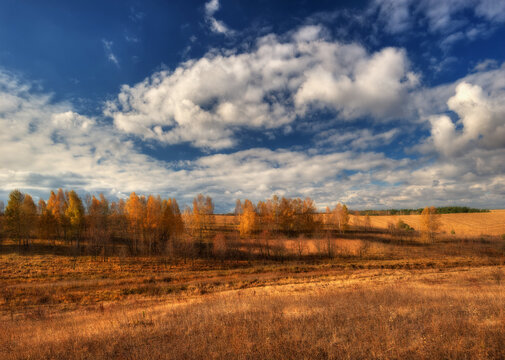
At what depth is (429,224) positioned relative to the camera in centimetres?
7512

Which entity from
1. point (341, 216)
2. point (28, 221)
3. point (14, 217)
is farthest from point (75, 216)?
point (341, 216)

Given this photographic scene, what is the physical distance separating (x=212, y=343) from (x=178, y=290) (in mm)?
24634

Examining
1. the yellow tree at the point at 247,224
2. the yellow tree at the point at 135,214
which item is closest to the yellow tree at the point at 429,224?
the yellow tree at the point at 247,224

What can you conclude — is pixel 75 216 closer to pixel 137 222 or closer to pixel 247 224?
pixel 137 222

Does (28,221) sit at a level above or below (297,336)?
above

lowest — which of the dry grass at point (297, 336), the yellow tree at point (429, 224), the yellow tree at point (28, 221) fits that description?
the yellow tree at point (429, 224)

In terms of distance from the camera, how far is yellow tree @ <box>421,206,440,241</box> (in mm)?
74938

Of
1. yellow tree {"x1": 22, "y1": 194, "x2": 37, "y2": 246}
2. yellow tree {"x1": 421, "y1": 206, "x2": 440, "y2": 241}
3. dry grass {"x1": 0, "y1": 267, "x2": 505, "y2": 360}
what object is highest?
yellow tree {"x1": 22, "y1": 194, "x2": 37, "y2": 246}

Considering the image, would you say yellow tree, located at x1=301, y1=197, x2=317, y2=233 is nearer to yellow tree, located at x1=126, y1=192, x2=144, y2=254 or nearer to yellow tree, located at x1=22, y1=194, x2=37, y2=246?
yellow tree, located at x1=126, y1=192, x2=144, y2=254

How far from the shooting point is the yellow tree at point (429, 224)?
7494 centimetres

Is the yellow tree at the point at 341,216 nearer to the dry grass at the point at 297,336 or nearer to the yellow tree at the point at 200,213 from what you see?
the yellow tree at the point at 200,213

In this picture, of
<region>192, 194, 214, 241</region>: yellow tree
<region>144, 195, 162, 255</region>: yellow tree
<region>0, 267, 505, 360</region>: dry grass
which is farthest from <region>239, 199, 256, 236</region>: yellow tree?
<region>0, 267, 505, 360</region>: dry grass

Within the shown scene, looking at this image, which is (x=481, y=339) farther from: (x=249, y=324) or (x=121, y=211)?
(x=121, y=211)

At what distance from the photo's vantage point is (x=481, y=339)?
7754 mm
